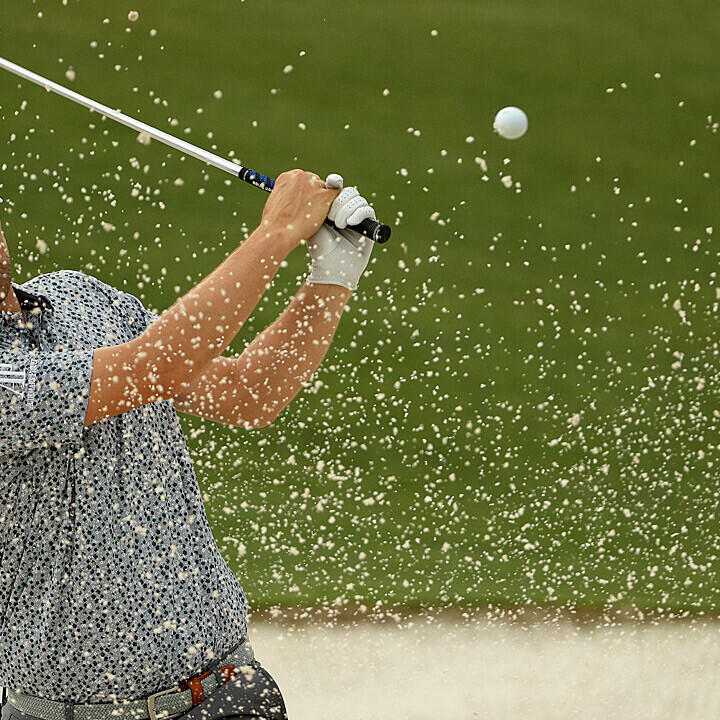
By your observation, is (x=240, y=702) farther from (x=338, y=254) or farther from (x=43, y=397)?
(x=338, y=254)

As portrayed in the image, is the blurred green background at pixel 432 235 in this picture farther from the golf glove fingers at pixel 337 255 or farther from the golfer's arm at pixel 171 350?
the golfer's arm at pixel 171 350

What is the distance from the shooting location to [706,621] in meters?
2.60

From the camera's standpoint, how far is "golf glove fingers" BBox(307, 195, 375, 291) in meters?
1.21

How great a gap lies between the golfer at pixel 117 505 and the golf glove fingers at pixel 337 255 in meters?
0.06

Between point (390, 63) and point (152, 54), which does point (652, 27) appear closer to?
point (390, 63)

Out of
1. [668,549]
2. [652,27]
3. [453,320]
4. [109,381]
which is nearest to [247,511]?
[453,320]

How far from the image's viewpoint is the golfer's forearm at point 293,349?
1.26 metres

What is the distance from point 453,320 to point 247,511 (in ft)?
2.20

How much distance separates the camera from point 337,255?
1219mm

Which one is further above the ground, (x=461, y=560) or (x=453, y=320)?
(x=453, y=320)

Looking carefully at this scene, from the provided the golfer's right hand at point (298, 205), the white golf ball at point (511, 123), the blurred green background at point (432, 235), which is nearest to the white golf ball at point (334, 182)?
the golfer's right hand at point (298, 205)

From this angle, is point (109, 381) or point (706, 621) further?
point (706, 621)

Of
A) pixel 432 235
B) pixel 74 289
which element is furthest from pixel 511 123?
pixel 432 235

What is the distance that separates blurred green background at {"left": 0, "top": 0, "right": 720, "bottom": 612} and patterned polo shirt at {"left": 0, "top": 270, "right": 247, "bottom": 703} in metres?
1.57
